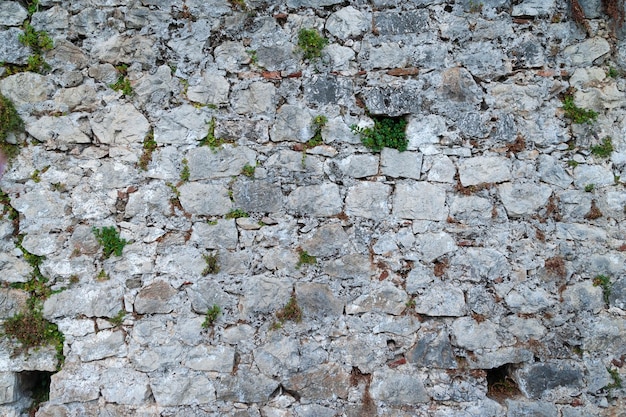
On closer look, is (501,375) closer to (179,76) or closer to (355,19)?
(355,19)

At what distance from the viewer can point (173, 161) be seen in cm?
293

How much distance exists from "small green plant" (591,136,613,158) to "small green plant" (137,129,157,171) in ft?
9.77

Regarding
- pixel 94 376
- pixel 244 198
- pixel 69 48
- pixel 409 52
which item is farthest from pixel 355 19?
pixel 94 376

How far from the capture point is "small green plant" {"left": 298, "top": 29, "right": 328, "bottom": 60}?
292 centimetres

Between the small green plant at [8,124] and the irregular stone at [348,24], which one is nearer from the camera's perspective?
the small green plant at [8,124]

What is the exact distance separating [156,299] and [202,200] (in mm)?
730

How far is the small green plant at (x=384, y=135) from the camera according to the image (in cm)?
292

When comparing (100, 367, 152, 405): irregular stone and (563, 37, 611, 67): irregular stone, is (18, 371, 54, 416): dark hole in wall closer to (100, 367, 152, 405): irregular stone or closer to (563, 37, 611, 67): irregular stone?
(100, 367, 152, 405): irregular stone

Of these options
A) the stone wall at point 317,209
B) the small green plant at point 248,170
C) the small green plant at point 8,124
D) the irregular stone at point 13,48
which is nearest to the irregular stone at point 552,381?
the stone wall at point 317,209

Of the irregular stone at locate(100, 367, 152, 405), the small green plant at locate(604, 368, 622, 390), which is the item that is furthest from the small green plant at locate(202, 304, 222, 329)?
the small green plant at locate(604, 368, 622, 390)

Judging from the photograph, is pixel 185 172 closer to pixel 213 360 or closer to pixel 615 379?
pixel 213 360

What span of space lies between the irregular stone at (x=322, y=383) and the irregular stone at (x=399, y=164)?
136 cm

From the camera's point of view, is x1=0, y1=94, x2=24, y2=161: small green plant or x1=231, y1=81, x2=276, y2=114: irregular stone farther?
x1=231, y1=81, x2=276, y2=114: irregular stone

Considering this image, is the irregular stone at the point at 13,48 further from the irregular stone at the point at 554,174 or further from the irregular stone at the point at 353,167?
the irregular stone at the point at 554,174
